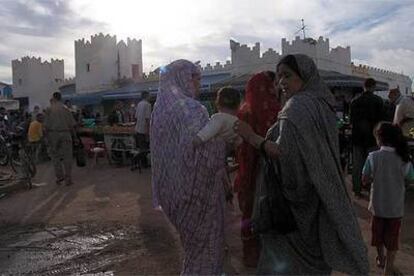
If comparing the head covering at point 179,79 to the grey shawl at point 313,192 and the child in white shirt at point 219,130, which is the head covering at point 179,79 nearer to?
the child in white shirt at point 219,130

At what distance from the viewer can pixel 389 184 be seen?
467cm

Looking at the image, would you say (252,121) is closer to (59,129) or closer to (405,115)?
(405,115)

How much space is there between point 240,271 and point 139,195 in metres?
4.69

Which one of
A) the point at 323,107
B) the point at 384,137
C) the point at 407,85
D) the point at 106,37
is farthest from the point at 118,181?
the point at 407,85

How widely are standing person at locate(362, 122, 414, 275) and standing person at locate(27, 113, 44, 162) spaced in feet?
39.0

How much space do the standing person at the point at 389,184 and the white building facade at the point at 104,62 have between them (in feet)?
92.2

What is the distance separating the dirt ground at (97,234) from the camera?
5.31 metres

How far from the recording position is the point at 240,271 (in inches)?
192

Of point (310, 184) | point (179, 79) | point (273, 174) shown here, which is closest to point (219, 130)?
point (179, 79)

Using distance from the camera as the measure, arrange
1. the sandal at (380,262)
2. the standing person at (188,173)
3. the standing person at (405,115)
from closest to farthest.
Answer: the standing person at (188,173) → the sandal at (380,262) → the standing person at (405,115)

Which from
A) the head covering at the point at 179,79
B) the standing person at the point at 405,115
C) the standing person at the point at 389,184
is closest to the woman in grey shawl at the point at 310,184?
the head covering at the point at 179,79

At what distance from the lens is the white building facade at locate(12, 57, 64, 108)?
38.2m

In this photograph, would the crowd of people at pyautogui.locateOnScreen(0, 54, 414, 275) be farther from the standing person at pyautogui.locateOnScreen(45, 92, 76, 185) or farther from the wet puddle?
the standing person at pyautogui.locateOnScreen(45, 92, 76, 185)

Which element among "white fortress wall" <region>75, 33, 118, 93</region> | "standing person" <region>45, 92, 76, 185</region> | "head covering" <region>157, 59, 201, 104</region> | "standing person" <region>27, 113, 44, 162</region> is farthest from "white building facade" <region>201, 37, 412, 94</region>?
"head covering" <region>157, 59, 201, 104</region>
